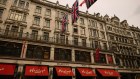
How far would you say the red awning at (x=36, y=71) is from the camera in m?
15.8

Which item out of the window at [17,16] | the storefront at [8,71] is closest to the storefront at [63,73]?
the storefront at [8,71]

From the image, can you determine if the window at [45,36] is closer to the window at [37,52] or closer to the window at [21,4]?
the window at [37,52]

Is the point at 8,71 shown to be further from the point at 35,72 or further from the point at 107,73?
the point at 107,73

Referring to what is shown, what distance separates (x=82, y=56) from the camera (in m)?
22.6

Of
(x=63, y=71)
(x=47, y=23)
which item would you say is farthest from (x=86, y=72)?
(x=47, y=23)

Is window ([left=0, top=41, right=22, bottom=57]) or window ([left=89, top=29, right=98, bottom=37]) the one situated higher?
window ([left=89, top=29, right=98, bottom=37])

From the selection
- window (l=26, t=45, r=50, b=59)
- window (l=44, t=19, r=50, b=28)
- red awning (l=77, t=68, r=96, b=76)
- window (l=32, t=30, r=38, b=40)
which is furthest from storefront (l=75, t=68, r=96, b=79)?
window (l=44, t=19, r=50, b=28)

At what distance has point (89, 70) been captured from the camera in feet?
68.4

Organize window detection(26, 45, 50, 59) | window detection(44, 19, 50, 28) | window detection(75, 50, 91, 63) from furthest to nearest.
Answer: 1. window detection(44, 19, 50, 28)
2. window detection(75, 50, 91, 63)
3. window detection(26, 45, 50, 59)

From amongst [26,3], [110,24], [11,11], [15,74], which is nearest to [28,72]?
[15,74]

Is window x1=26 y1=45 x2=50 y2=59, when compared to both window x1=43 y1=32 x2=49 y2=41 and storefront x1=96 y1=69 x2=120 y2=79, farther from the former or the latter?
storefront x1=96 y1=69 x2=120 y2=79

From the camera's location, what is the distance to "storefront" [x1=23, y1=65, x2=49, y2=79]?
15.8 metres

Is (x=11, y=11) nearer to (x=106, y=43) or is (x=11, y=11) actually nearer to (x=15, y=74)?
(x=15, y=74)

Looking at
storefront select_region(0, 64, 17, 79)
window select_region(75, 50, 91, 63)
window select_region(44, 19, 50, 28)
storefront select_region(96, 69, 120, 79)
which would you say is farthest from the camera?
window select_region(44, 19, 50, 28)
